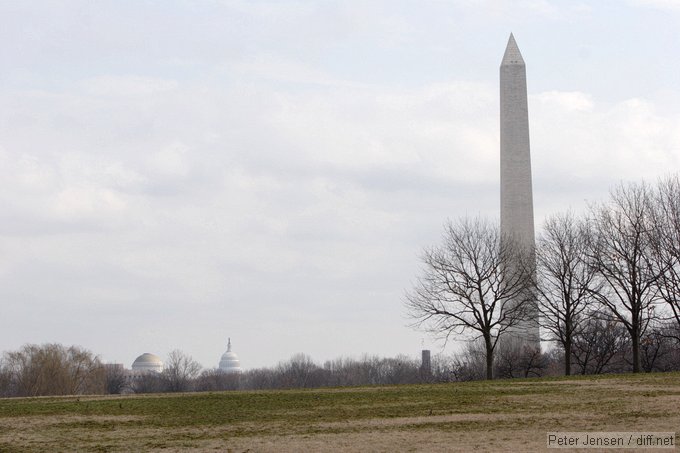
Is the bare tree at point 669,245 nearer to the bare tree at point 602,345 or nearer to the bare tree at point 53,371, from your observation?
the bare tree at point 602,345

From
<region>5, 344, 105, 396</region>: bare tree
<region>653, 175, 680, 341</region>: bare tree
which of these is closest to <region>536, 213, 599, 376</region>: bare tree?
<region>653, 175, 680, 341</region>: bare tree

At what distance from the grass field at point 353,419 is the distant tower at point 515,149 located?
133ft

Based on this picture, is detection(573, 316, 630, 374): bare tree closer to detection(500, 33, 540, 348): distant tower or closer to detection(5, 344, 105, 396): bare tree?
detection(500, 33, 540, 348): distant tower

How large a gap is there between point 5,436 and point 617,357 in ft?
178

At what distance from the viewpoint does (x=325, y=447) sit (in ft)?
58.0

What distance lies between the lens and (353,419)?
898 inches

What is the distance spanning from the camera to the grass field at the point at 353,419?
18.5 meters

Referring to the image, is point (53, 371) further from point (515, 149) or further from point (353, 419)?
point (353, 419)

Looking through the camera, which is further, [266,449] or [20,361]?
[20,361]

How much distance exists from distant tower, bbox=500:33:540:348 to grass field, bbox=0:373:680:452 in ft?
133

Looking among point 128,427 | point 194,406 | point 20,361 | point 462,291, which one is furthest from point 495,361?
point 128,427

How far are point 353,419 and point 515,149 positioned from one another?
52686mm

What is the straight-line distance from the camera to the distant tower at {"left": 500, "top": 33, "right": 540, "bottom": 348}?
72188mm

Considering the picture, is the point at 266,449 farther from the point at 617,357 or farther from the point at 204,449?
the point at 617,357
